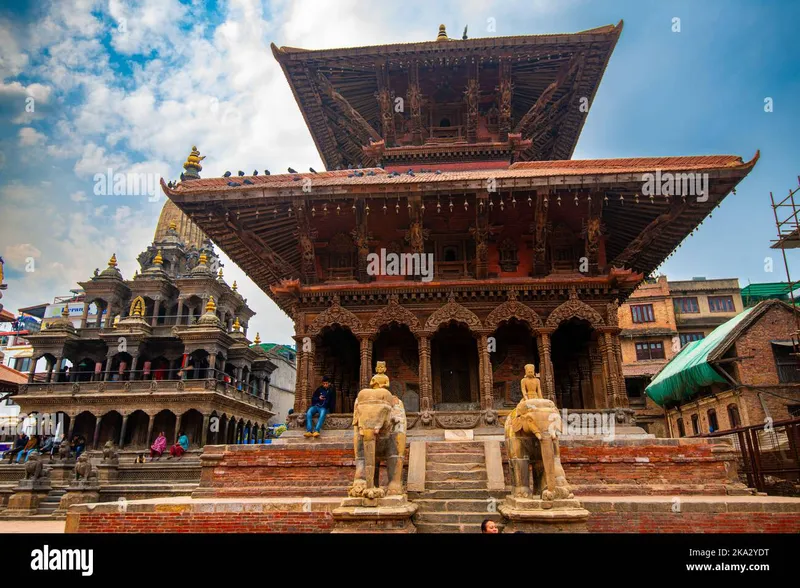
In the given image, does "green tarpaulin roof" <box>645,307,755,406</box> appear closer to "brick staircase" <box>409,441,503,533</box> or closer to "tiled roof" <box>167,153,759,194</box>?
"tiled roof" <box>167,153,759,194</box>

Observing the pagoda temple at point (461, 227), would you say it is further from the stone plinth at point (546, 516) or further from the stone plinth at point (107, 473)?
the stone plinth at point (107, 473)

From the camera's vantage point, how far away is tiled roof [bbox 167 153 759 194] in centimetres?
1335

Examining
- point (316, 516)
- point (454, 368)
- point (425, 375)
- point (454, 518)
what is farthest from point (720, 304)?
point (316, 516)

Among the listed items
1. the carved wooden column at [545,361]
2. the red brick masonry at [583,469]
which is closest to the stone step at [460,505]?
the red brick masonry at [583,469]

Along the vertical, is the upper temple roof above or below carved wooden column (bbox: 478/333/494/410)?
above

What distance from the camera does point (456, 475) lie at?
1063 cm

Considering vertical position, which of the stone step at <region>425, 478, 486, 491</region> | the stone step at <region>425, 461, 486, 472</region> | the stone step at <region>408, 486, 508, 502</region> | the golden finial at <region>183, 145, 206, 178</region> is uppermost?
the golden finial at <region>183, 145, 206, 178</region>

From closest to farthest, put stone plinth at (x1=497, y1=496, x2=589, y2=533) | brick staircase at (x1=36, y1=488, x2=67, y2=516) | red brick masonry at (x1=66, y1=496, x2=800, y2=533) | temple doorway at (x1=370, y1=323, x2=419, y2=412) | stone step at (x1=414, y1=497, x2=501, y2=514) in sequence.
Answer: stone plinth at (x1=497, y1=496, x2=589, y2=533) < red brick masonry at (x1=66, y1=496, x2=800, y2=533) < stone step at (x1=414, y1=497, x2=501, y2=514) < temple doorway at (x1=370, y1=323, x2=419, y2=412) < brick staircase at (x1=36, y1=488, x2=67, y2=516)

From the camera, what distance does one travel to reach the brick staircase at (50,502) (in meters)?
19.8

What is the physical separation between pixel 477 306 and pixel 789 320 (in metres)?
23.8

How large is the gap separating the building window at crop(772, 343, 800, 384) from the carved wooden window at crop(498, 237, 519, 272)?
21628 mm

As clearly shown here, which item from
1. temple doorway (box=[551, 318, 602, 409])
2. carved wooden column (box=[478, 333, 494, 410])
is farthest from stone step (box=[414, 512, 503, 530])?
temple doorway (box=[551, 318, 602, 409])
